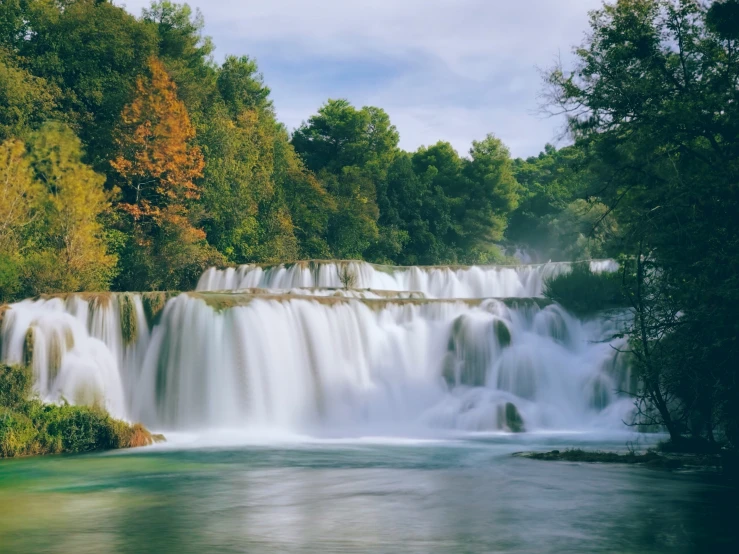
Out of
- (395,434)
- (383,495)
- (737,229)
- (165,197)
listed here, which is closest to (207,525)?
(383,495)

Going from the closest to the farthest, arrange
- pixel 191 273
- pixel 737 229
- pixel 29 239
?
pixel 737 229 → pixel 29 239 → pixel 191 273

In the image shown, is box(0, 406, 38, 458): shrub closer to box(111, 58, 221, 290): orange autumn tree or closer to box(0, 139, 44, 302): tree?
box(0, 139, 44, 302): tree

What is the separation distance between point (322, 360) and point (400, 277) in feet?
52.9

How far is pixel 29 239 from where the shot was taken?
109 ft

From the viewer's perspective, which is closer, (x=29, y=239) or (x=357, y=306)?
(x=357, y=306)

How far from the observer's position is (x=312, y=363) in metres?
26.4

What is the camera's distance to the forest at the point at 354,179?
14.4 meters

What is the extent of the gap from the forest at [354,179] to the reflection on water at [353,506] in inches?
81.5

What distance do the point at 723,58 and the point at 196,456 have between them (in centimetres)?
1321

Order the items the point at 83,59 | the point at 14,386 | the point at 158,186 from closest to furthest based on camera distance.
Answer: the point at 14,386, the point at 158,186, the point at 83,59

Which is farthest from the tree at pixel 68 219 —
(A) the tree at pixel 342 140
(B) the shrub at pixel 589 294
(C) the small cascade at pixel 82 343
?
(A) the tree at pixel 342 140

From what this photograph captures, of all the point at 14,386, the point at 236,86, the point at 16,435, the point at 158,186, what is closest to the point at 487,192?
the point at 236,86

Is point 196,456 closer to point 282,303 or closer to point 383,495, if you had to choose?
point 383,495

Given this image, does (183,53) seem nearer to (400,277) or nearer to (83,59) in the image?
(83,59)
